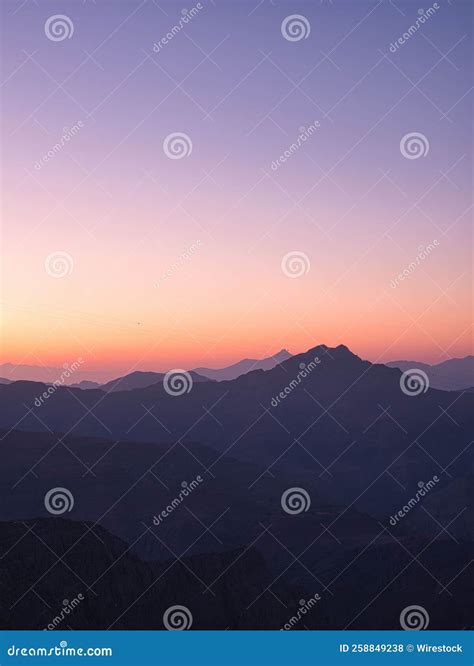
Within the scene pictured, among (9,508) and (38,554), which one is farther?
(9,508)

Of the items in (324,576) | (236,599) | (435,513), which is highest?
(435,513)

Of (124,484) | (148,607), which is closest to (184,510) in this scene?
(124,484)

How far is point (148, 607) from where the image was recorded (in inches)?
3068

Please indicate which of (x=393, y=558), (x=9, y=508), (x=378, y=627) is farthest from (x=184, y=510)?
(x=378, y=627)

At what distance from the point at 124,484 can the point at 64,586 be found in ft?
366

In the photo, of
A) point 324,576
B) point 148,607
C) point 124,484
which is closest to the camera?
point 148,607

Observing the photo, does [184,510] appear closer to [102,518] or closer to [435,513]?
[102,518]

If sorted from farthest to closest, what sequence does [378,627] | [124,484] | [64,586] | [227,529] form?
[124,484] → [227,529] → [378,627] → [64,586]

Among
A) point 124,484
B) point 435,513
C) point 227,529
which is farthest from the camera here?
point 435,513

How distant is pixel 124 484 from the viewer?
597ft

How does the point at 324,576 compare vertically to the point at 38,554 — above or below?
above

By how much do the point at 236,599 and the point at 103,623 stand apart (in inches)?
742
